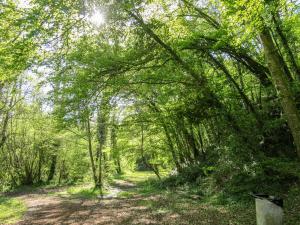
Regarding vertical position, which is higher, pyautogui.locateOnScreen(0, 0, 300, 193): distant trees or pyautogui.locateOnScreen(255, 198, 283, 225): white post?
pyautogui.locateOnScreen(0, 0, 300, 193): distant trees

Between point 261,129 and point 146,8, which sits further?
point 261,129

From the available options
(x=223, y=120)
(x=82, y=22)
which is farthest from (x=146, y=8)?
(x=223, y=120)

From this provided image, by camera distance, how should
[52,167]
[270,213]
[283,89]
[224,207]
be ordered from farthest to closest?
[52,167]
[224,207]
[283,89]
[270,213]

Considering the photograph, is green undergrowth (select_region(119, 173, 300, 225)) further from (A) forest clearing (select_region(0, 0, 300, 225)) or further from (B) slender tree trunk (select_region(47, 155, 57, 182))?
(B) slender tree trunk (select_region(47, 155, 57, 182))

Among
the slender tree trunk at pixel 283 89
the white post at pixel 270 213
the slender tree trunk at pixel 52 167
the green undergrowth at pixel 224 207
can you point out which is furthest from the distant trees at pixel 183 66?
the slender tree trunk at pixel 52 167

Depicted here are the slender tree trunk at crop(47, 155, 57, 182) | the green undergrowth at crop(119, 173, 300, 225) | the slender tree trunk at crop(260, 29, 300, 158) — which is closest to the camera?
the slender tree trunk at crop(260, 29, 300, 158)

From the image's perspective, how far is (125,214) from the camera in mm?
9672

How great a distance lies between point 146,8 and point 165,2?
122 centimetres

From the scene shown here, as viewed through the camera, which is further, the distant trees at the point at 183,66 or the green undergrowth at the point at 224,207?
the green undergrowth at the point at 224,207

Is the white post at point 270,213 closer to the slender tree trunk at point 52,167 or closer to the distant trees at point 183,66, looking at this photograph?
the distant trees at point 183,66

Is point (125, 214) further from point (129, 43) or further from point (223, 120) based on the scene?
point (129, 43)

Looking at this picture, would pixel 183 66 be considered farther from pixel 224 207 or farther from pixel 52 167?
pixel 52 167

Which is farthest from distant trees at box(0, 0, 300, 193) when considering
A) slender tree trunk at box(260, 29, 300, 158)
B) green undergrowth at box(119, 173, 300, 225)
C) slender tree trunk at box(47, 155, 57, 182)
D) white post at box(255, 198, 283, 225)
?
slender tree trunk at box(47, 155, 57, 182)

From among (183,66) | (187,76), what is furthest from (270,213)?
(187,76)
